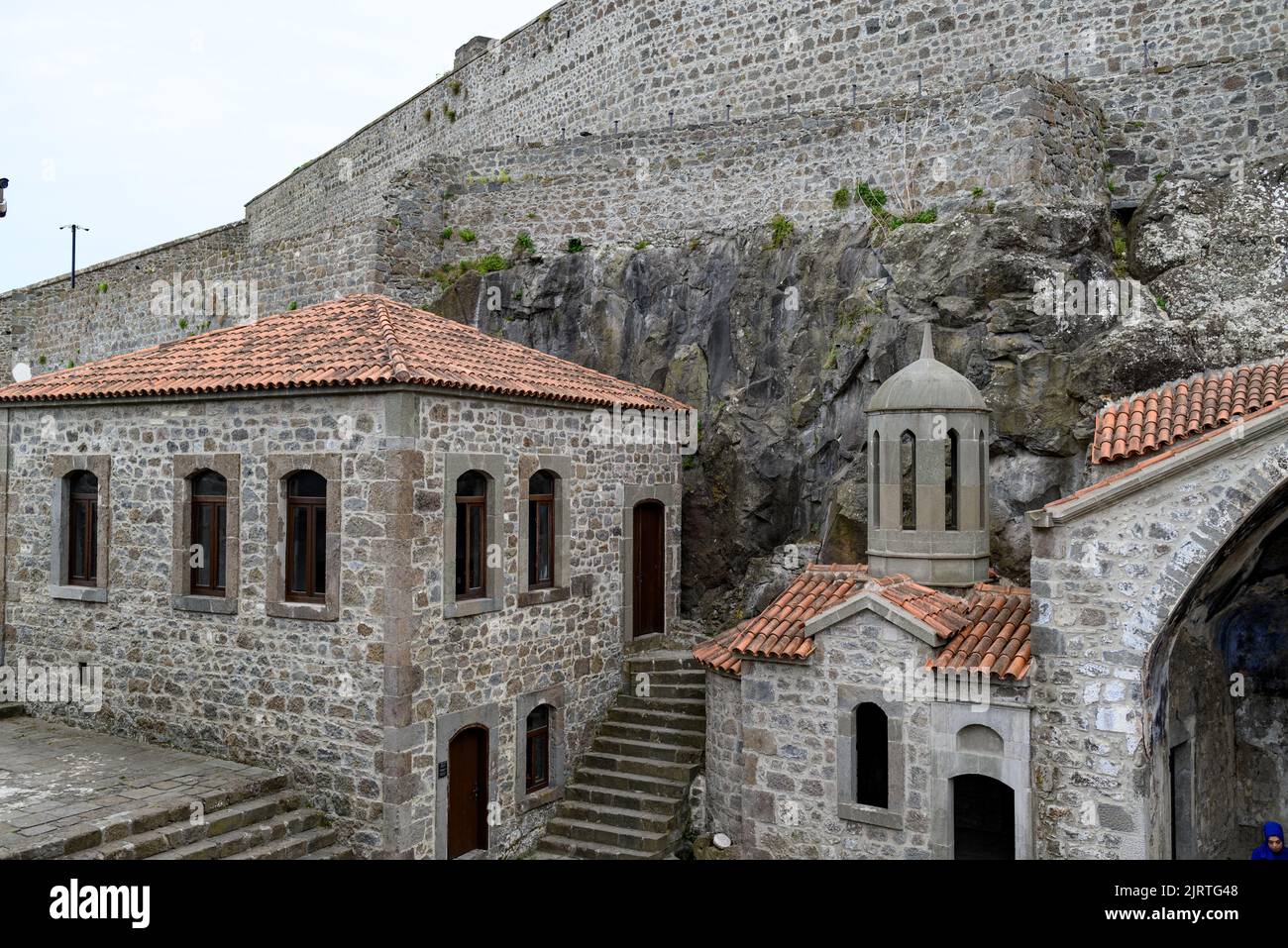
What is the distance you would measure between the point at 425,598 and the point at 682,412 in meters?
7.04

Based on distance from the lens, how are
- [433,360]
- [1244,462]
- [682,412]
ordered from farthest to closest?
[682,412]
[433,360]
[1244,462]

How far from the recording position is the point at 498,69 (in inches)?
1126

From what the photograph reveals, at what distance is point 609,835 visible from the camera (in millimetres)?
14219

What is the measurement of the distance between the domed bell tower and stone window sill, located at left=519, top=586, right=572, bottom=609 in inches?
171

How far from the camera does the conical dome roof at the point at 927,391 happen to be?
43.9 ft

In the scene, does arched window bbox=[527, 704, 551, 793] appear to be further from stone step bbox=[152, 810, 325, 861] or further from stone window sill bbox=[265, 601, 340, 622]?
stone window sill bbox=[265, 601, 340, 622]

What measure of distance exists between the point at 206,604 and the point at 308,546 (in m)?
1.75

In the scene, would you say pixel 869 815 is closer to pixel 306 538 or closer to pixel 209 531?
pixel 306 538

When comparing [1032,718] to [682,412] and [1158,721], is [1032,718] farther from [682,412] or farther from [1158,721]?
[682,412]

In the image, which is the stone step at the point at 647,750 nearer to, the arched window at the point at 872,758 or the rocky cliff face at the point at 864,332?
the arched window at the point at 872,758

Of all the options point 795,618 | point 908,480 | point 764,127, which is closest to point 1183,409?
point 908,480

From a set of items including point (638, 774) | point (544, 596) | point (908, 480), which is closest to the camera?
point (544, 596)

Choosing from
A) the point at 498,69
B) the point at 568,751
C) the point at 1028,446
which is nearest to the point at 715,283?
the point at 1028,446

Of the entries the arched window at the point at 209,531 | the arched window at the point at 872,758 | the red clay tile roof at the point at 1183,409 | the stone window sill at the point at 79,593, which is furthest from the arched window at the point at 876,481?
the stone window sill at the point at 79,593
